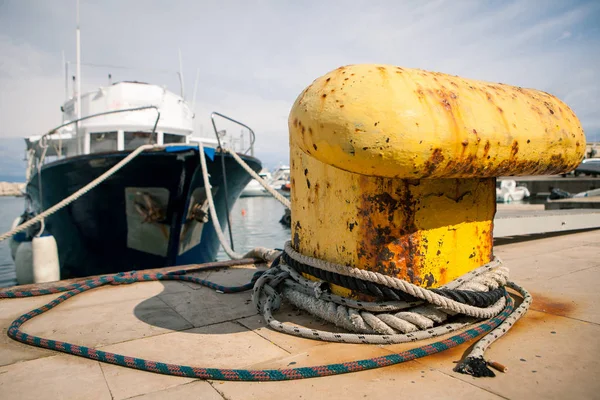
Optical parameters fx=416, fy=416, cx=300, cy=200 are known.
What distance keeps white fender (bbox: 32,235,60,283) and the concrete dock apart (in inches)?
173

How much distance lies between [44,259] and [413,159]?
265 inches

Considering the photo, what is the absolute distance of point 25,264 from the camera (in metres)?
7.76

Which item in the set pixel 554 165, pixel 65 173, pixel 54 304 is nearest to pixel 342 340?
pixel 554 165

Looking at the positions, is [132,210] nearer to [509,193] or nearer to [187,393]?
[187,393]

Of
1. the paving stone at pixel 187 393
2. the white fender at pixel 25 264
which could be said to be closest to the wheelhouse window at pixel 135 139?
the white fender at pixel 25 264

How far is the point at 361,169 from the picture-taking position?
5.65 feet

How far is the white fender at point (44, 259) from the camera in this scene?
6.53 metres

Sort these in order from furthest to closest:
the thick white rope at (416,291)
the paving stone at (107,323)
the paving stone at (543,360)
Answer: the paving stone at (107,323) → the thick white rope at (416,291) → the paving stone at (543,360)

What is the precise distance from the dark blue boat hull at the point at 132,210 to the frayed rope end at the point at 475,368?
17.8 feet

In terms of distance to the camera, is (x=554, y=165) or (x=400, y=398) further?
(x=554, y=165)

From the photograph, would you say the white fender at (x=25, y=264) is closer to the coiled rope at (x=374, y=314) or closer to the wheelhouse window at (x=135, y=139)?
the wheelhouse window at (x=135, y=139)

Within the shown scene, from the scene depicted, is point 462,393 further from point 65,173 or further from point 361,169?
point 65,173

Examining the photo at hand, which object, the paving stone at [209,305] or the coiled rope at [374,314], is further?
the paving stone at [209,305]

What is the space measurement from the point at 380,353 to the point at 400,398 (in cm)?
38
